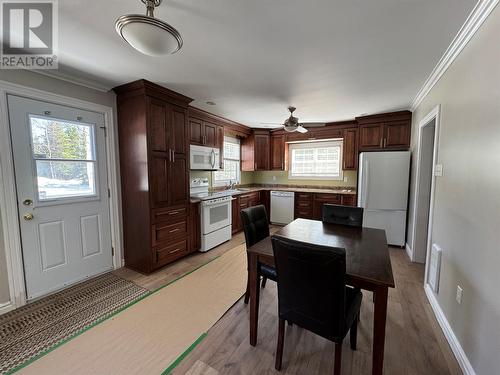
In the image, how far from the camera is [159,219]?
2883 millimetres

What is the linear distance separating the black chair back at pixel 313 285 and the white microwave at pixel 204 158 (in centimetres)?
258

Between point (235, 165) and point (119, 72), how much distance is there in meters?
3.31

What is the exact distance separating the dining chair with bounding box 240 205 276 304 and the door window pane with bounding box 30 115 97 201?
2.03 m

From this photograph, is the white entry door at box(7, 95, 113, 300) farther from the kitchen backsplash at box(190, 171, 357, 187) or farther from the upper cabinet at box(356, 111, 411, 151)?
the upper cabinet at box(356, 111, 411, 151)

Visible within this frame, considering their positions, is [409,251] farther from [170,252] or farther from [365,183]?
[170,252]

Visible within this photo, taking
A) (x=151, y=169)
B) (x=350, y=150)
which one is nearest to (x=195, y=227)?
(x=151, y=169)

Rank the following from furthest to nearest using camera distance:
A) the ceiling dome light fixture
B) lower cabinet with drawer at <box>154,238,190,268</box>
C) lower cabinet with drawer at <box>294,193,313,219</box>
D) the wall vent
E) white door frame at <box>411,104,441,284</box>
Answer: lower cabinet with drawer at <box>294,193,313,219</box>, lower cabinet with drawer at <box>154,238,190,268</box>, white door frame at <box>411,104,441,284</box>, the wall vent, the ceiling dome light fixture

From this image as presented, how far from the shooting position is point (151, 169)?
8.98ft

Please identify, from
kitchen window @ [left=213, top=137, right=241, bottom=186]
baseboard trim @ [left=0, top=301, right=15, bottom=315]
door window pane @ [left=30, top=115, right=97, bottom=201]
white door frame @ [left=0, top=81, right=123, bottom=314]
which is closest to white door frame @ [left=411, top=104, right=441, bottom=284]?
kitchen window @ [left=213, top=137, right=241, bottom=186]

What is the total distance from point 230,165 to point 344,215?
3.25m

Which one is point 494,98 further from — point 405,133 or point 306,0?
point 405,133

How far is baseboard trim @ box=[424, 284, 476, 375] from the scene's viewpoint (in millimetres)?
1482

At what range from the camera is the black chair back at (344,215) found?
7.83 ft

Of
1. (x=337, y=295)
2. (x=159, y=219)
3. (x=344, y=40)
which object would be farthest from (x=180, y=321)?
(x=344, y=40)
